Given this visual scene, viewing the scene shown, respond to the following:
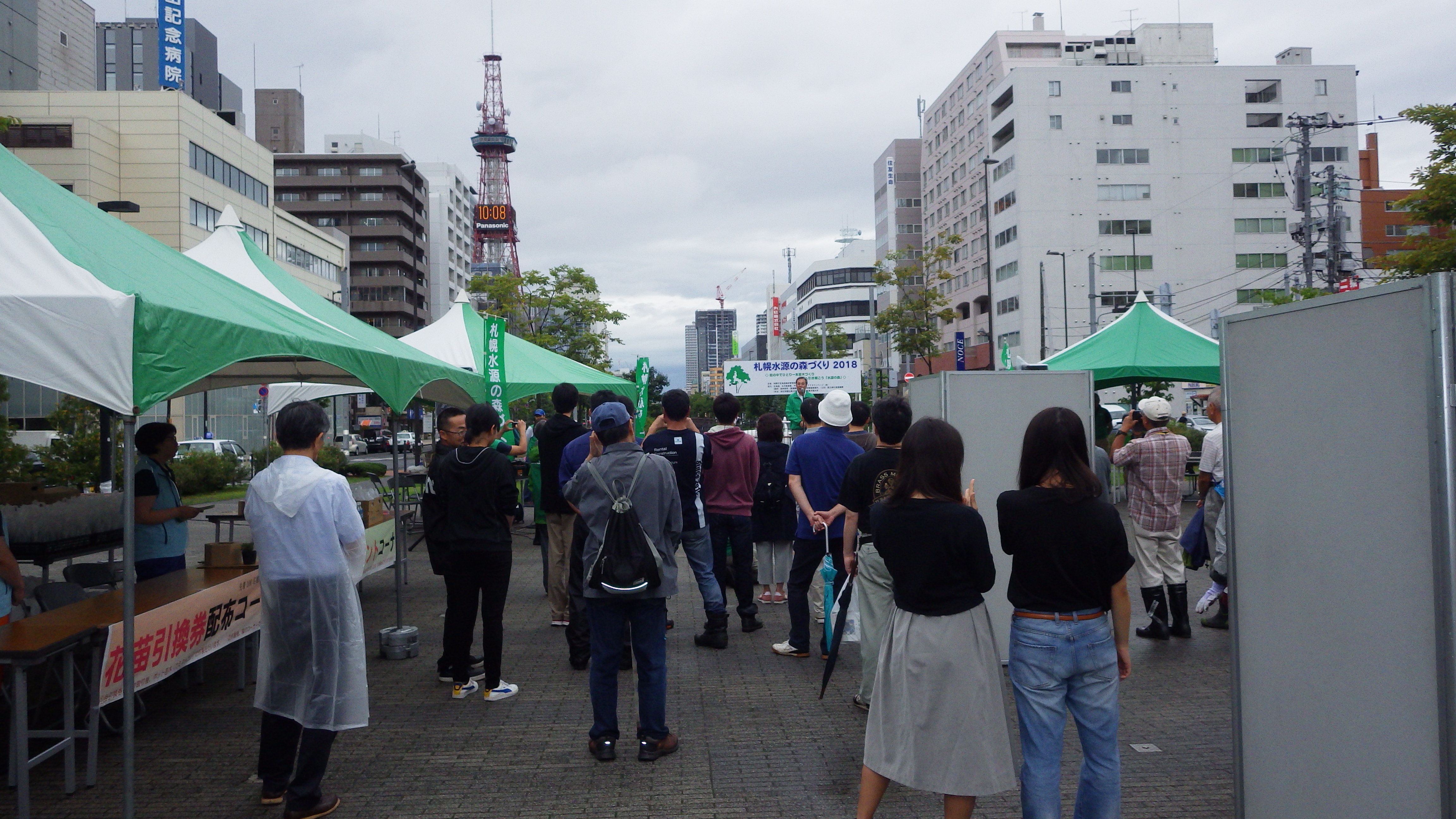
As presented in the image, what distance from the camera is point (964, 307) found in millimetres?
68250

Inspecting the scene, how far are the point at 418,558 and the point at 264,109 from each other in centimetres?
8466

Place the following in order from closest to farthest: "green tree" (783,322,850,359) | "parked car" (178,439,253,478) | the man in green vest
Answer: the man in green vest → "parked car" (178,439,253,478) → "green tree" (783,322,850,359)

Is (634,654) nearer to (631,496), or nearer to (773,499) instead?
(631,496)

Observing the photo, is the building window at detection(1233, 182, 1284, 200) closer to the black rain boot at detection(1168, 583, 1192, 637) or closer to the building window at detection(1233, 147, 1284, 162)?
the building window at detection(1233, 147, 1284, 162)

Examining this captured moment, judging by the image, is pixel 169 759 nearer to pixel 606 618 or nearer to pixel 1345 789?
pixel 606 618

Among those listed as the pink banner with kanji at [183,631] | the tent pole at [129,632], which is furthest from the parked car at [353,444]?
the tent pole at [129,632]

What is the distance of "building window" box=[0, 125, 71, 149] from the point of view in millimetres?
34594

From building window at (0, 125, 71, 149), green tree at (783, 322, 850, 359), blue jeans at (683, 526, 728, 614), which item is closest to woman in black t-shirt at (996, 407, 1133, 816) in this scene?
blue jeans at (683, 526, 728, 614)

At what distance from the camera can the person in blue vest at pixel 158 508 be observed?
5.84 m

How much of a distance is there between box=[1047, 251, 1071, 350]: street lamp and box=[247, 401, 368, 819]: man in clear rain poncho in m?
50.0

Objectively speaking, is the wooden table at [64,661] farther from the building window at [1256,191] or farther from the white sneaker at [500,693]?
the building window at [1256,191]

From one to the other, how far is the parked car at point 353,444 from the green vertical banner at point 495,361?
36321 millimetres

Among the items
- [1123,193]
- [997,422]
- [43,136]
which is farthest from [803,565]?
[1123,193]

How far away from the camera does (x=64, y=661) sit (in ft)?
14.3
